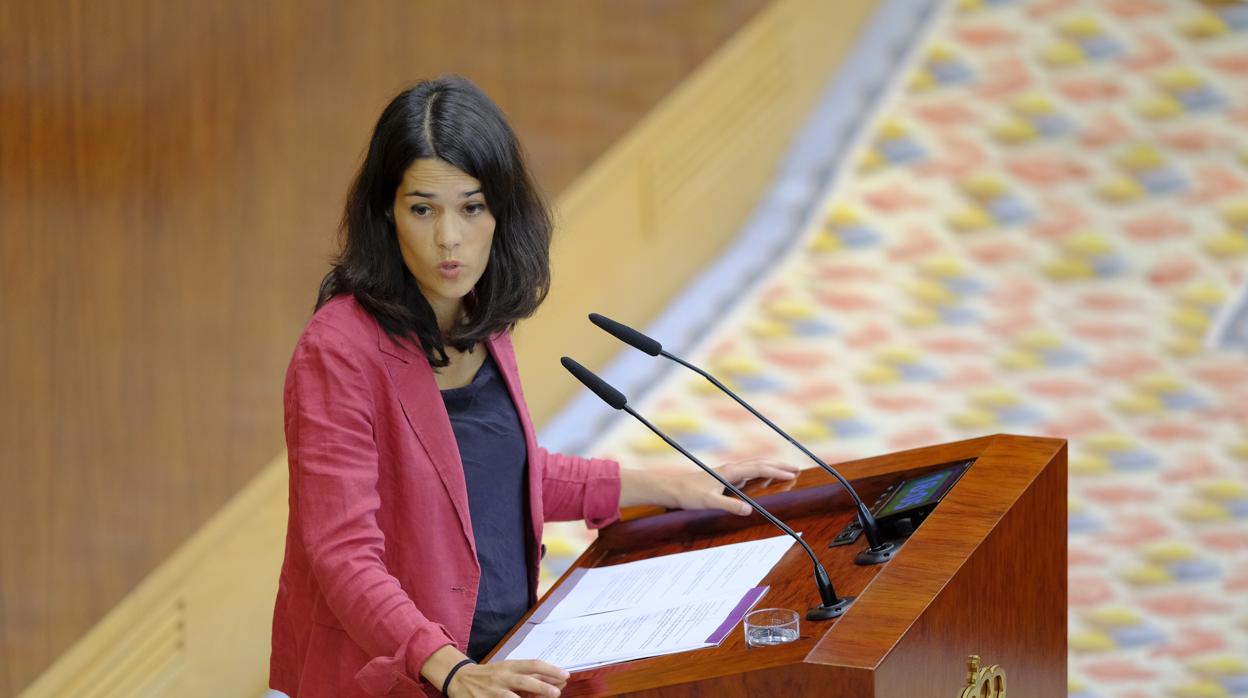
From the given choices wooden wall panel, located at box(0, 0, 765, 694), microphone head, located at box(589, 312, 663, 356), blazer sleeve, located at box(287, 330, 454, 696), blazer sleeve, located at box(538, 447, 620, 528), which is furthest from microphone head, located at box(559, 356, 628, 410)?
wooden wall panel, located at box(0, 0, 765, 694)

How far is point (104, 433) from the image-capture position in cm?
262

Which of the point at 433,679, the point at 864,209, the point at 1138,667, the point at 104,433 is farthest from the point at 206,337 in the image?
the point at 864,209

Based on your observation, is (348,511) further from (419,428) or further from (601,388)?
(601,388)

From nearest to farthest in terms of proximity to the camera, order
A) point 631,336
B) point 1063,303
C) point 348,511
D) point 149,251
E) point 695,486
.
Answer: point 348,511 → point 631,336 → point 695,486 → point 149,251 → point 1063,303

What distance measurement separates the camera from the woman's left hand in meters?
1.98

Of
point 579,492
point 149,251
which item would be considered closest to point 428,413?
point 579,492

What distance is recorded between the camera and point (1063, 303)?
4.29 meters

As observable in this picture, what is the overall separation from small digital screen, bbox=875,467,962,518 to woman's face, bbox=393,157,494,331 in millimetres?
534

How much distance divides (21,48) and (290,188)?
29.1 inches

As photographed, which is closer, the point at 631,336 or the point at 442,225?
the point at 442,225

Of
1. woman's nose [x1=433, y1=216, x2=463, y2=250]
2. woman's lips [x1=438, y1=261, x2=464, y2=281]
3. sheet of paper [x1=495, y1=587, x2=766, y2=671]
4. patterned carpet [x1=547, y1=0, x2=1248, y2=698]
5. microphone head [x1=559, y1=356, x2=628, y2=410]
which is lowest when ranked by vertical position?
sheet of paper [x1=495, y1=587, x2=766, y2=671]

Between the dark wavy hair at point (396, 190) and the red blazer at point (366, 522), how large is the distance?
0.03 meters

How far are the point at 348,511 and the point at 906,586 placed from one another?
1.84 feet

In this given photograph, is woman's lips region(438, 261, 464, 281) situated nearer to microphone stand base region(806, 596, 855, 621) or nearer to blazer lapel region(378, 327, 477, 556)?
blazer lapel region(378, 327, 477, 556)
